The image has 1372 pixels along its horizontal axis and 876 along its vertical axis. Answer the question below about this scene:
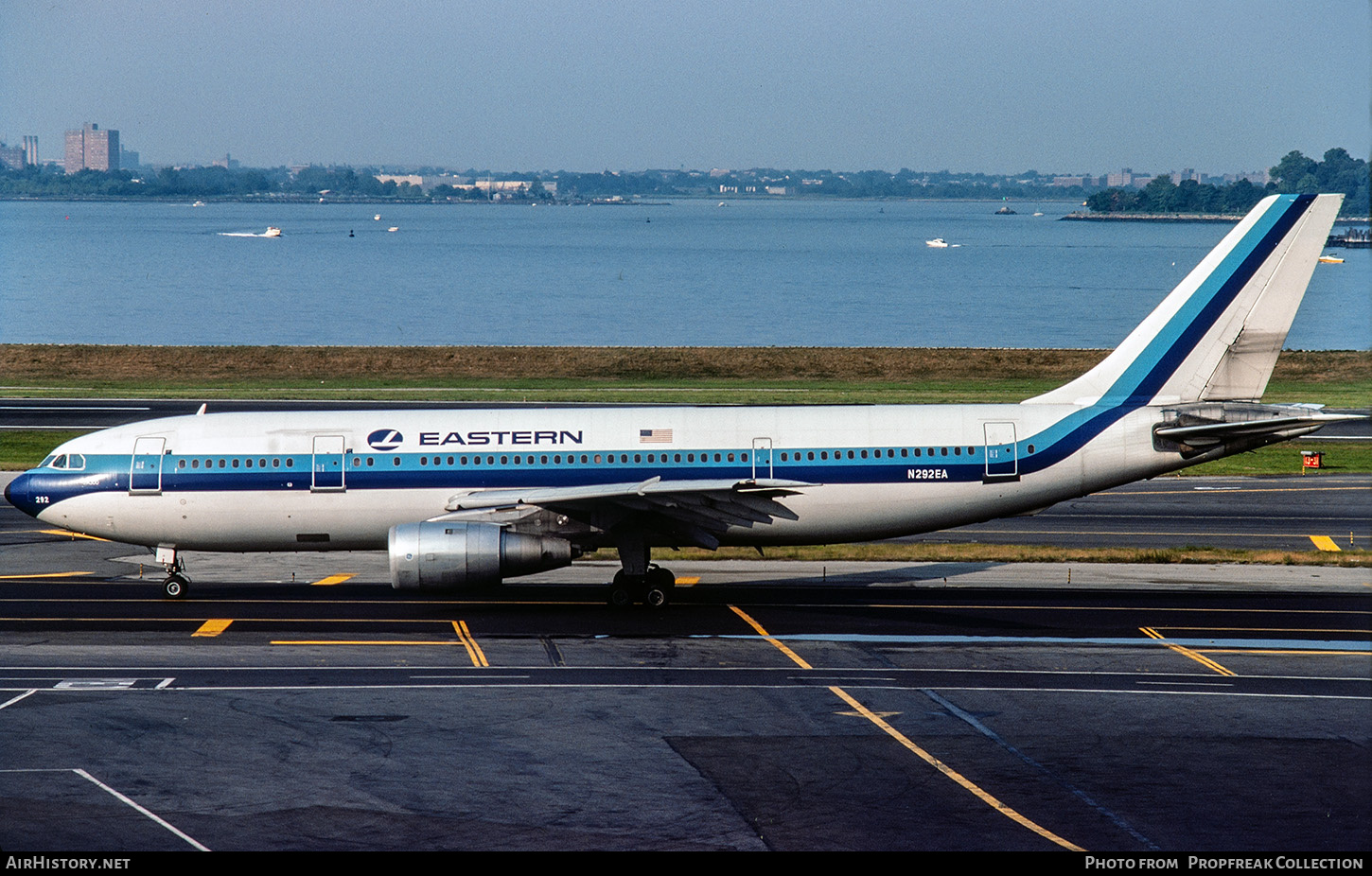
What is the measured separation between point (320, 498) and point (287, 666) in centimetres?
657

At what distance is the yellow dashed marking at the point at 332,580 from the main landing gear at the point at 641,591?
822 centimetres

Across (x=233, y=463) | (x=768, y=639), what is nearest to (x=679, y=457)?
(x=768, y=639)

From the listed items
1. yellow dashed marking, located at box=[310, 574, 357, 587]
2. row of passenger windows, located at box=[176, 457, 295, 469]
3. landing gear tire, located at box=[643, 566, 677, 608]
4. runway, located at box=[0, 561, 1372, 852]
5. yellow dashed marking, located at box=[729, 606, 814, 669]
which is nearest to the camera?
runway, located at box=[0, 561, 1372, 852]

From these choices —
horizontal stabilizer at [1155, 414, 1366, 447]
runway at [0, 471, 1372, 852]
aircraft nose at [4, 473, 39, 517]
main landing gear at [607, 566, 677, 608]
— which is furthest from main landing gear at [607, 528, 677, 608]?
aircraft nose at [4, 473, 39, 517]

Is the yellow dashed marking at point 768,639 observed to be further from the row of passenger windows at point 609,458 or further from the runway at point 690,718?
the row of passenger windows at point 609,458

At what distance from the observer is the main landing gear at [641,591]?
3166 centimetres

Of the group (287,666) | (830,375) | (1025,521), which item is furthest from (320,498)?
(830,375)

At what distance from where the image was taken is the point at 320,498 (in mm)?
32000

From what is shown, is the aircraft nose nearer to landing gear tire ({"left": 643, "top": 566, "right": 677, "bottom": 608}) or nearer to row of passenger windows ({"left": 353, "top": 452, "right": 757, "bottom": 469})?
row of passenger windows ({"left": 353, "top": 452, "right": 757, "bottom": 469})

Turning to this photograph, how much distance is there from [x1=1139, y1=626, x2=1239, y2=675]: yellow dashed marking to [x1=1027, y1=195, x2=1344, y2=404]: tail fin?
6.28 m

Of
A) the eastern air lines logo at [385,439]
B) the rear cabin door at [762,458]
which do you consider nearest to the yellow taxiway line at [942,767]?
the rear cabin door at [762,458]

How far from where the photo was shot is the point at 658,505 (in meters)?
30.7

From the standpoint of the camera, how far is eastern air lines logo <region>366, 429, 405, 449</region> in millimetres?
32219

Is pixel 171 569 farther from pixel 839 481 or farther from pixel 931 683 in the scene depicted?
pixel 931 683
